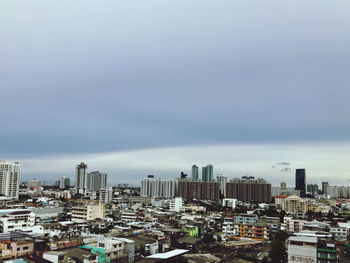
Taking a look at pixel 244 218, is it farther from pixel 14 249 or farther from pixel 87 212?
pixel 14 249

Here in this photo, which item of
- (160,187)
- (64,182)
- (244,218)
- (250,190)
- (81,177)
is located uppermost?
(81,177)

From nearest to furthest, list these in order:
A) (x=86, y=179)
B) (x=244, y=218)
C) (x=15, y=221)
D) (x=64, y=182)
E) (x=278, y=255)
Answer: (x=278, y=255)
(x=15, y=221)
(x=244, y=218)
(x=86, y=179)
(x=64, y=182)

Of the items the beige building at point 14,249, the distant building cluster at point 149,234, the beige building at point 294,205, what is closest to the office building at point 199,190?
the distant building cluster at point 149,234

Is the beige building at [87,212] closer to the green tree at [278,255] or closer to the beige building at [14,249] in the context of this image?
the beige building at [14,249]

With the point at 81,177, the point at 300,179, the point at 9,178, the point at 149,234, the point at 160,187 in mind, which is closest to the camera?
the point at 149,234

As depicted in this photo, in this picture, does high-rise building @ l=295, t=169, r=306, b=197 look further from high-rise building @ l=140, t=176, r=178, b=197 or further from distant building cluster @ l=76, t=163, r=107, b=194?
distant building cluster @ l=76, t=163, r=107, b=194

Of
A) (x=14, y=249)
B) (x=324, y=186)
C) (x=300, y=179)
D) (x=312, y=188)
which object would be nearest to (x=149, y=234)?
(x=14, y=249)
